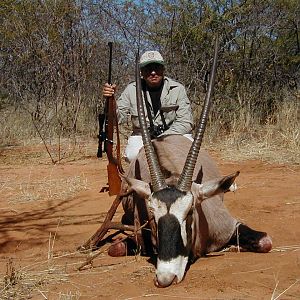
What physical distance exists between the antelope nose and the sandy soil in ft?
0.12

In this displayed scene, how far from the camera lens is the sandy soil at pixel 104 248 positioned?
313 cm

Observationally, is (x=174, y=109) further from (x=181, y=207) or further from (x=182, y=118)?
(x=181, y=207)

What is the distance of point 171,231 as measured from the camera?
3.23m

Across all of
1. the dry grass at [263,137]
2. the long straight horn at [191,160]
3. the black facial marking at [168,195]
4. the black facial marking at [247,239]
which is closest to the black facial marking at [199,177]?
the black facial marking at [247,239]

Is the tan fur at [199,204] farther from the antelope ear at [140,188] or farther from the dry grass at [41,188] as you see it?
the dry grass at [41,188]

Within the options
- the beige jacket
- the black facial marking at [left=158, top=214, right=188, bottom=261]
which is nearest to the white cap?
the beige jacket

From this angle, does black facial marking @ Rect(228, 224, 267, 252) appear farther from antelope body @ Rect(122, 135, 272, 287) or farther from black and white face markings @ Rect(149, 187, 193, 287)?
black and white face markings @ Rect(149, 187, 193, 287)

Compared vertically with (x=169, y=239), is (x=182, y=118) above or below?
above

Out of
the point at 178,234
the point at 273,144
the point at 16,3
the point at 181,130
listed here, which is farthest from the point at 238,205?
the point at 16,3

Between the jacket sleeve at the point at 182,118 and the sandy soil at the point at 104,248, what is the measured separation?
0.86 metres

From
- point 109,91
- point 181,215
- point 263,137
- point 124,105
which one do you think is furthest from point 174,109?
point 263,137

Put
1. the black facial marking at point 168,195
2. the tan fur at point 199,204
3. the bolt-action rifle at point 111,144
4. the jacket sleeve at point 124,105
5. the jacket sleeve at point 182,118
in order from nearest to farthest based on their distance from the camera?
the black facial marking at point 168,195
the tan fur at point 199,204
the jacket sleeve at point 182,118
the bolt-action rifle at point 111,144
the jacket sleeve at point 124,105

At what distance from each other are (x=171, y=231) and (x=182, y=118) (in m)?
2.42

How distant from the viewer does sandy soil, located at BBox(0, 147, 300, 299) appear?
123 inches
